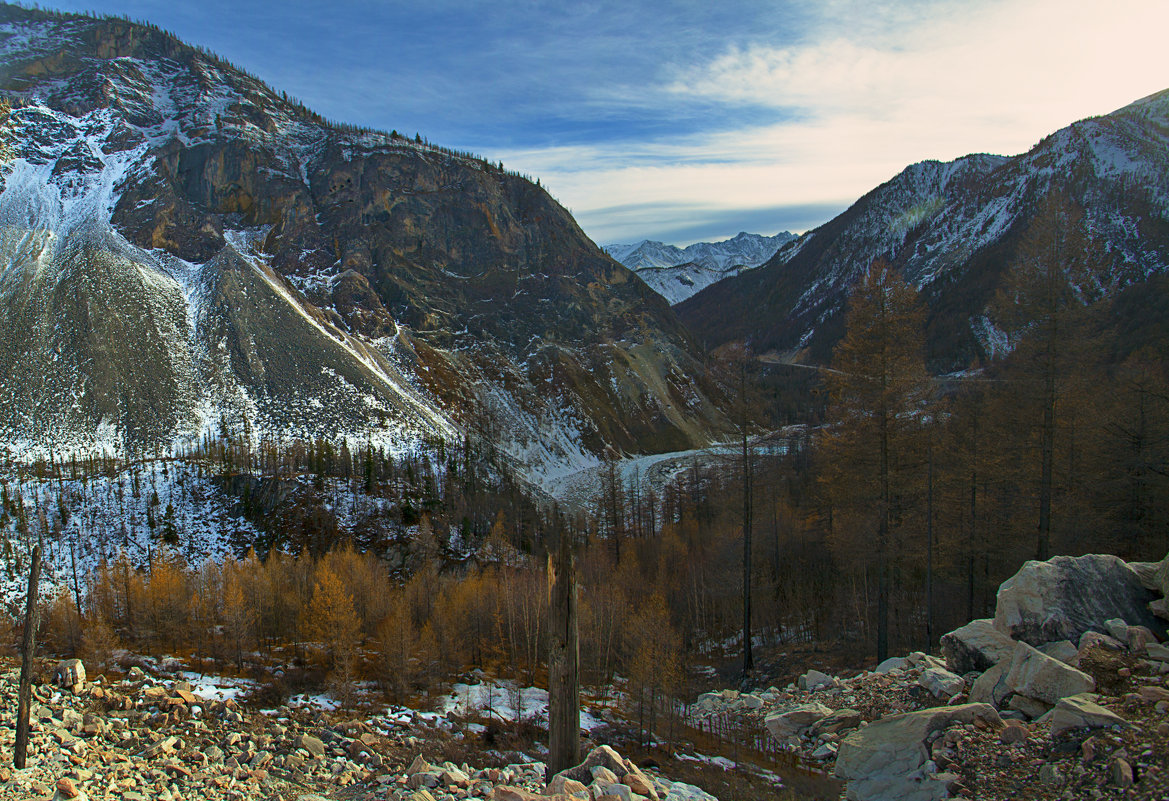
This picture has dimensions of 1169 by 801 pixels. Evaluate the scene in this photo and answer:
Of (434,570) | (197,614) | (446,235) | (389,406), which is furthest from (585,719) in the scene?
(446,235)

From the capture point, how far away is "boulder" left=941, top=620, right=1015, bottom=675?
12981 mm

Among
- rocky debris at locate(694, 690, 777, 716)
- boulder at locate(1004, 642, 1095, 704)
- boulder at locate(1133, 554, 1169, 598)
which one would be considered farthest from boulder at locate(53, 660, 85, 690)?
boulder at locate(1133, 554, 1169, 598)

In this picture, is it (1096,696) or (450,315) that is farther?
(450,315)

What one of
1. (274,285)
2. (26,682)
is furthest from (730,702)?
(274,285)

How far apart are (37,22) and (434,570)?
222726 mm

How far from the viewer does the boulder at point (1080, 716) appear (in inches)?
341

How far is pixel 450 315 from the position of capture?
492 feet

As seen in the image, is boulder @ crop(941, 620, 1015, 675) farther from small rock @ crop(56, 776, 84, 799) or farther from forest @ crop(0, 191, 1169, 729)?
small rock @ crop(56, 776, 84, 799)

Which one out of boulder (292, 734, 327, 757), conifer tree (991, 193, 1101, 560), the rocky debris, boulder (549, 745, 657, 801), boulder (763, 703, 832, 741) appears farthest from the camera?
the rocky debris

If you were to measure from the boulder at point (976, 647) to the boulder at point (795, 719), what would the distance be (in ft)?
11.1

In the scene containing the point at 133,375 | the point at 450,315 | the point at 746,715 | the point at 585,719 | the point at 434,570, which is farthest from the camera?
the point at 450,315

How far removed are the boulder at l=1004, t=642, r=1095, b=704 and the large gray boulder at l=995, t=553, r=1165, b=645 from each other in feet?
7.30

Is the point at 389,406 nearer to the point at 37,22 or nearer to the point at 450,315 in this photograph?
the point at 450,315

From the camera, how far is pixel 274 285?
124 meters
